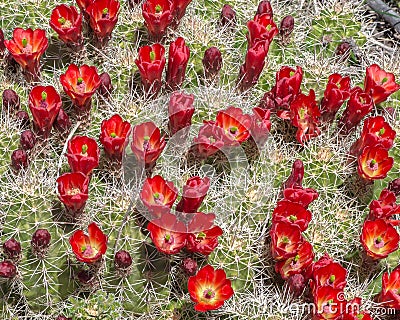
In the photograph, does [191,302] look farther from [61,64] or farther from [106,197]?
[61,64]

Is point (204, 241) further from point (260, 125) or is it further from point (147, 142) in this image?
point (260, 125)

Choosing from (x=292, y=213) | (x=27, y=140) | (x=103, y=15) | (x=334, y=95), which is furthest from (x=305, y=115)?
(x=27, y=140)

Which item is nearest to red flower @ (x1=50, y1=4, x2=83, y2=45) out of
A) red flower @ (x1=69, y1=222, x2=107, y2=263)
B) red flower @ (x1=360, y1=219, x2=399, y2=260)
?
red flower @ (x1=69, y1=222, x2=107, y2=263)

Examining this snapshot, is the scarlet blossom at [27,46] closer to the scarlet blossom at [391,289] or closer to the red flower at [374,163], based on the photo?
the red flower at [374,163]

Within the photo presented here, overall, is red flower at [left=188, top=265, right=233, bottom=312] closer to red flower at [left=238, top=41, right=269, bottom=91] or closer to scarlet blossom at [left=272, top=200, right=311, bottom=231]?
scarlet blossom at [left=272, top=200, right=311, bottom=231]

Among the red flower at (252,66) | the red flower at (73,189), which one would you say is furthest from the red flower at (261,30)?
the red flower at (73,189)

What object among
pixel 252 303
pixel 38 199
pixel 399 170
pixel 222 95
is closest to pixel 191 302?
pixel 252 303
